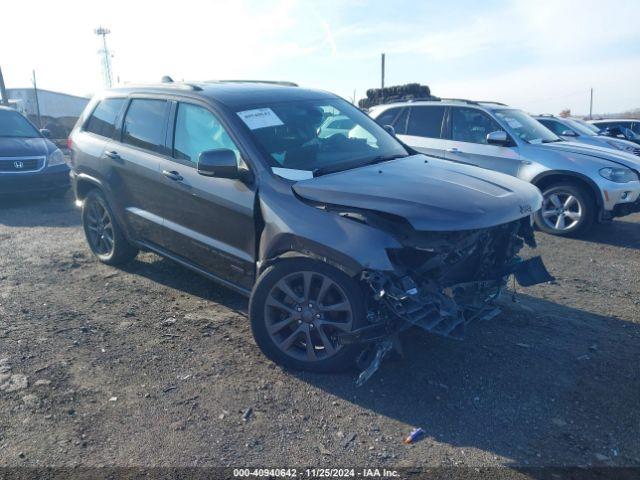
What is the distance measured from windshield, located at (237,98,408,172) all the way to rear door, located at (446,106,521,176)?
3.42 m

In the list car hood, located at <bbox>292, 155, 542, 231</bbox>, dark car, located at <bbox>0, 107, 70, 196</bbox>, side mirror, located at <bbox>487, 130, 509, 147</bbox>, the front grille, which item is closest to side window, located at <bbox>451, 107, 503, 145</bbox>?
side mirror, located at <bbox>487, 130, 509, 147</bbox>

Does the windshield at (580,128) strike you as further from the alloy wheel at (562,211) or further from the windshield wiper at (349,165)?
the windshield wiper at (349,165)

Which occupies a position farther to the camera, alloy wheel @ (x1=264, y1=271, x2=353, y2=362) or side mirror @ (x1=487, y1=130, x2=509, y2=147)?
side mirror @ (x1=487, y1=130, x2=509, y2=147)

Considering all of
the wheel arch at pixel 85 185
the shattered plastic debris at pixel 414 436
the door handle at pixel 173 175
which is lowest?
the shattered plastic debris at pixel 414 436

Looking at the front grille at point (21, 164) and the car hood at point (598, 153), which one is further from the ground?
the car hood at point (598, 153)

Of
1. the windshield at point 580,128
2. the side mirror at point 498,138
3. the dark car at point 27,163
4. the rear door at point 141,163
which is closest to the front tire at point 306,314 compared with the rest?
the rear door at point 141,163

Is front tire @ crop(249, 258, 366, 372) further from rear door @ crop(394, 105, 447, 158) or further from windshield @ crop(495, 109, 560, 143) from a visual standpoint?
Answer: windshield @ crop(495, 109, 560, 143)

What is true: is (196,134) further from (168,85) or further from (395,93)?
(395,93)

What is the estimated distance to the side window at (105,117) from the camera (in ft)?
18.4

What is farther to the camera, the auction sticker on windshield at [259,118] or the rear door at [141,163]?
the rear door at [141,163]

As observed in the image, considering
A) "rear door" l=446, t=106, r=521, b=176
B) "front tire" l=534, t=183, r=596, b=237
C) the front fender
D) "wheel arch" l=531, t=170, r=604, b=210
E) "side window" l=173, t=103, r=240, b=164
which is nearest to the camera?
the front fender

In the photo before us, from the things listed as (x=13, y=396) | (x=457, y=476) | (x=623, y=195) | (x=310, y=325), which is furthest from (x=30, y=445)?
(x=623, y=195)

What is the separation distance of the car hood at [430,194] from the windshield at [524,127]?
421 cm

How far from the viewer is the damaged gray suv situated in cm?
346
